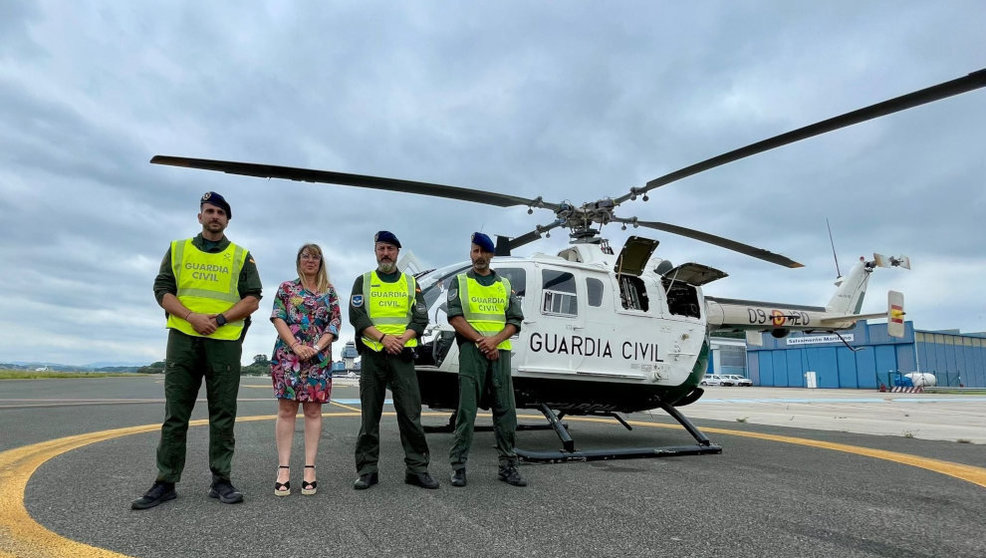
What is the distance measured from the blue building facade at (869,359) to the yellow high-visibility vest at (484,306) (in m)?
44.0

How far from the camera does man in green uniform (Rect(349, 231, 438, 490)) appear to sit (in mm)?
4309

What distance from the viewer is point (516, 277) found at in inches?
243

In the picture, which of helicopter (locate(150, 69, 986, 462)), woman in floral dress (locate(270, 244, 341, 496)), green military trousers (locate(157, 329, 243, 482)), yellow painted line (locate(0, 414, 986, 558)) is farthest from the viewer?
helicopter (locate(150, 69, 986, 462))

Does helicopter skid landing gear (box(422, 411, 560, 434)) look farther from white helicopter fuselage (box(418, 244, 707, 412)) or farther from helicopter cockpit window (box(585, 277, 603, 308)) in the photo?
helicopter cockpit window (box(585, 277, 603, 308))

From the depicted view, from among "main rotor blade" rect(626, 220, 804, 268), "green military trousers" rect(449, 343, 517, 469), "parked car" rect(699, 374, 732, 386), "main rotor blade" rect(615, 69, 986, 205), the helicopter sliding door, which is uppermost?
"main rotor blade" rect(615, 69, 986, 205)

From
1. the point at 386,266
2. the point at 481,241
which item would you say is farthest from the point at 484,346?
the point at 386,266

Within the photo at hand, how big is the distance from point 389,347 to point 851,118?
187 inches

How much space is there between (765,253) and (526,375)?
4.37 meters

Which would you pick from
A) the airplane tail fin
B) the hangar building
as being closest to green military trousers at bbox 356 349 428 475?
the airplane tail fin

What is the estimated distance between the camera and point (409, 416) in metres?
4.39

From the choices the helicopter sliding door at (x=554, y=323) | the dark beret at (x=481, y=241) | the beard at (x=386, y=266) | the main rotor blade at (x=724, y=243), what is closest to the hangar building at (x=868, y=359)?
the main rotor blade at (x=724, y=243)

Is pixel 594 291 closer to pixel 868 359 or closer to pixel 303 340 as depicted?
pixel 303 340

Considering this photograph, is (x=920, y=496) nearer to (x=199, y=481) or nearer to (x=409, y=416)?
(x=409, y=416)

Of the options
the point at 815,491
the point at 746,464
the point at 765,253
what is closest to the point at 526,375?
the point at 746,464
